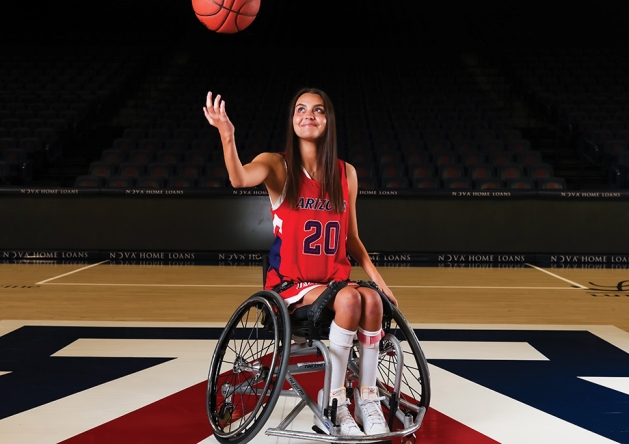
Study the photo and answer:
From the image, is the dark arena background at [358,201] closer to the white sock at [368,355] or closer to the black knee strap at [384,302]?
the white sock at [368,355]

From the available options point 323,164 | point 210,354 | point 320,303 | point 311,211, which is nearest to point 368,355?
point 320,303

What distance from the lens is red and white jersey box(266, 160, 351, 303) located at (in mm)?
Result: 2492

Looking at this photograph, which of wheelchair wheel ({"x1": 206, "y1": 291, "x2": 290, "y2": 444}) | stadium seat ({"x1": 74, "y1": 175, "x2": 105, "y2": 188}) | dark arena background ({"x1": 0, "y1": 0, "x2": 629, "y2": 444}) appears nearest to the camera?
wheelchair wheel ({"x1": 206, "y1": 291, "x2": 290, "y2": 444})

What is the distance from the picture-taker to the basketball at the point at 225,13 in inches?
223

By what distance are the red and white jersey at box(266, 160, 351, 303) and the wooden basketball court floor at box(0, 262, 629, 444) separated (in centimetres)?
60

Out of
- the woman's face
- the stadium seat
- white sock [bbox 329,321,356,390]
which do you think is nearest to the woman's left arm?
the woman's face

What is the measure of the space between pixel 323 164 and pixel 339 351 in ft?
2.33

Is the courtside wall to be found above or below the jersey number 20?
below

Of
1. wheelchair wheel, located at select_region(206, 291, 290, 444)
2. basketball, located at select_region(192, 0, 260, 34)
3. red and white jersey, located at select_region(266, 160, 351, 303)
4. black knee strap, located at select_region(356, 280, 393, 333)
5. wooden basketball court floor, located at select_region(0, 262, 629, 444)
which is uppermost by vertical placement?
basketball, located at select_region(192, 0, 260, 34)

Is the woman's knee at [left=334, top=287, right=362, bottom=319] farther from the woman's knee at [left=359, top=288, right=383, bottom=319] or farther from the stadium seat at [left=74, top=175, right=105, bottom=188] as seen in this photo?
the stadium seat at [left=74, top=175, right=105, bottom=188]

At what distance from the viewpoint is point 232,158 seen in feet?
7.68

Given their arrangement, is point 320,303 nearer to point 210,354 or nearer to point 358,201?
point 210,354

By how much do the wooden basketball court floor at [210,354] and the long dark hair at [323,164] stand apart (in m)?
0.87

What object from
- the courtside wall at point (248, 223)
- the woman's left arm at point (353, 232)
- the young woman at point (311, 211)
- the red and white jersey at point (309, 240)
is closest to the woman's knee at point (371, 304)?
the young woman at point (311, 211)
